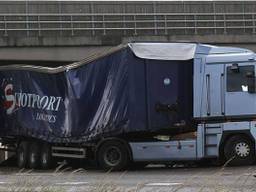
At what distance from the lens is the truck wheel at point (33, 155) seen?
19875 millimetres

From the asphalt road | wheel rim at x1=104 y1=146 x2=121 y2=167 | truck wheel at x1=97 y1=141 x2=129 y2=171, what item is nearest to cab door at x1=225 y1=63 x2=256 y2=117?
the asphalt road

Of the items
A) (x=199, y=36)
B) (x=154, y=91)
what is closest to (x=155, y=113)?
(x=154, y=91)

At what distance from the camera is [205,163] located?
718 inches

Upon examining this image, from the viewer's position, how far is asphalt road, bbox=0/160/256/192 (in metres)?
7.67

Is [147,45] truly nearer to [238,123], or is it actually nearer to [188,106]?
[188,106]

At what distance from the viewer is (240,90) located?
1703 cm

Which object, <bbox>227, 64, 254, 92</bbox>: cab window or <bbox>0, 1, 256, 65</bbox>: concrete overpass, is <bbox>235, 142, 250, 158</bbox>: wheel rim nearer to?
<bbox>227, 64, 254, 92</bbox>: cab window

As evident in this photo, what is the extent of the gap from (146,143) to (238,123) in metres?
2.33

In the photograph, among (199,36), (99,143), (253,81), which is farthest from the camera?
(199,36)

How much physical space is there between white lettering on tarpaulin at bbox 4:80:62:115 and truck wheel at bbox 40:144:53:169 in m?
1.10

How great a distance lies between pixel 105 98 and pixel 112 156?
148 centimetres

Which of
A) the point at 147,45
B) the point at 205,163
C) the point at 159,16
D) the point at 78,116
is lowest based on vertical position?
the point at 205,163

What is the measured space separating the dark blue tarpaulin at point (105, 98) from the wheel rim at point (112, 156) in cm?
40

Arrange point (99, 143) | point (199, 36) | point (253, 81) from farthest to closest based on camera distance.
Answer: point (199, 36) → point (99, 143) → point (253, 81)
